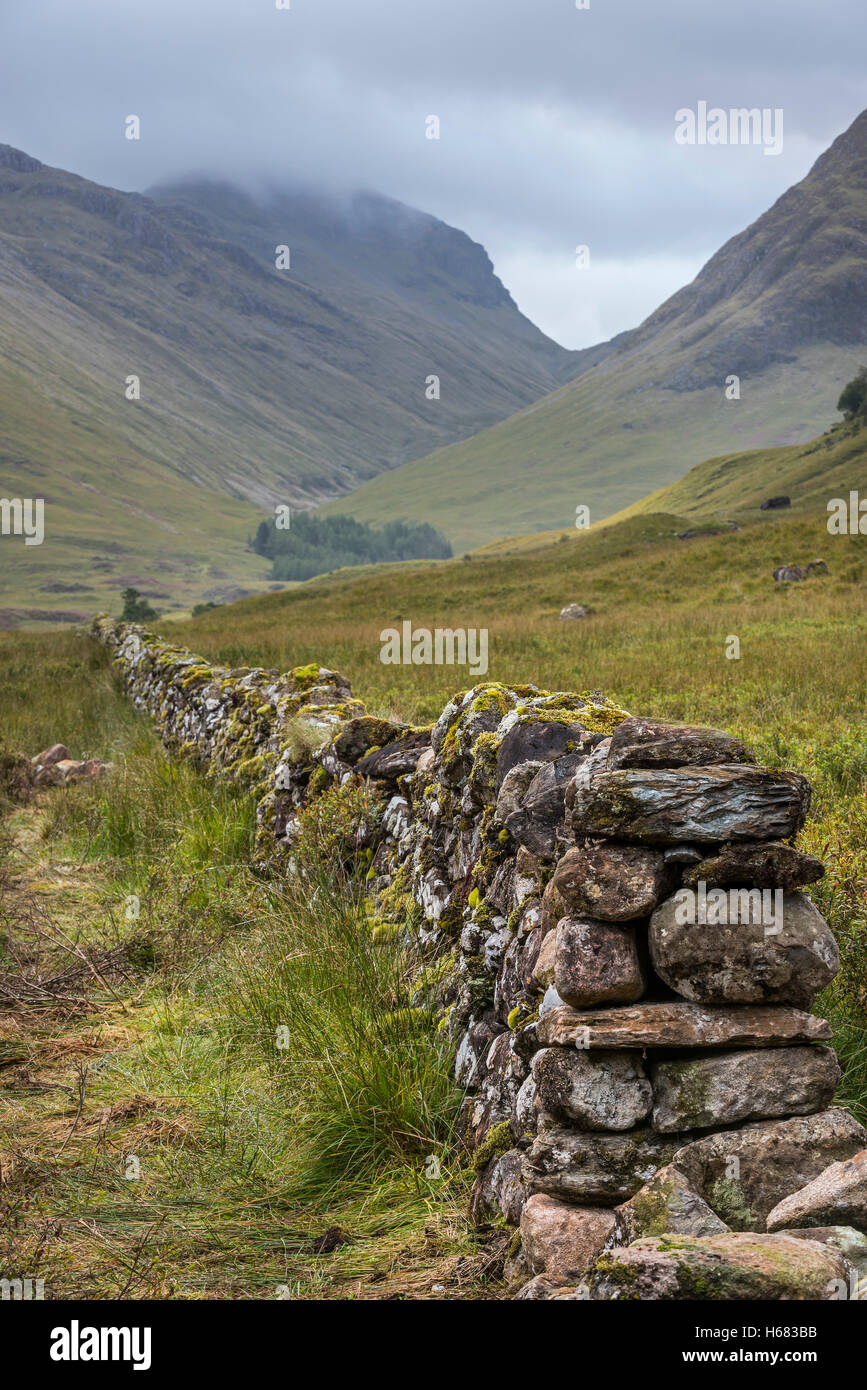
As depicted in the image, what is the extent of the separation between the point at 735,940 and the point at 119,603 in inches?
A: 6533

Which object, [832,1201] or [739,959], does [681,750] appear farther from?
[832,1201]

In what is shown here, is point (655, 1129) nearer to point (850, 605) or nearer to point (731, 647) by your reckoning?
point (731, 647)

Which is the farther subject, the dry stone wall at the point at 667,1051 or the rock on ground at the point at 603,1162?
the rock on ground at the point at 603,1162

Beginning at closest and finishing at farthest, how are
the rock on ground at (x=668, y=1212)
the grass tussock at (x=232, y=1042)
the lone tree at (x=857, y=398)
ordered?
the rock on ground at (x=668, y=1212), the grass tussock at (x=232, y=1042), the lone tree at (x=857, y=398)

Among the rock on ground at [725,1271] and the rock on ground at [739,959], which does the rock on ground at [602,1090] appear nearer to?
the rock on ground at [739,959]

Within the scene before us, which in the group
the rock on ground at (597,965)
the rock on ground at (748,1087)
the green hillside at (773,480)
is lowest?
the rock on ground at (748,1087)

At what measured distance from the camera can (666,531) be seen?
5375cm

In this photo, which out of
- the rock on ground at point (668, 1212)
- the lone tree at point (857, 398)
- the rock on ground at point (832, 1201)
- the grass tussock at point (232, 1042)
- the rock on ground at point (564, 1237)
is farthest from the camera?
the lone tree at point (857, 398)

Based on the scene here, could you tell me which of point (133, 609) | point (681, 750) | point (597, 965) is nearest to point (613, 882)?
point (597, 965)

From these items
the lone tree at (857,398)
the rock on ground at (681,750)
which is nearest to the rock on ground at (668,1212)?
the rock on ground at (681,750)

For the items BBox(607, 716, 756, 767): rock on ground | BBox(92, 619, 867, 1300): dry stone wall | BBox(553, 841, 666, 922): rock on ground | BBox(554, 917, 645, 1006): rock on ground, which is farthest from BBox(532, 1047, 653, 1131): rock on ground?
BBox(607, 716, 756, 767): rock on ground

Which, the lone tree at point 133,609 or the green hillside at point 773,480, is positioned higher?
the green hillside at point 773,480

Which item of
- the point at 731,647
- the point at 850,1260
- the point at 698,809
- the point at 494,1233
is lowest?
the point at 494,1233
